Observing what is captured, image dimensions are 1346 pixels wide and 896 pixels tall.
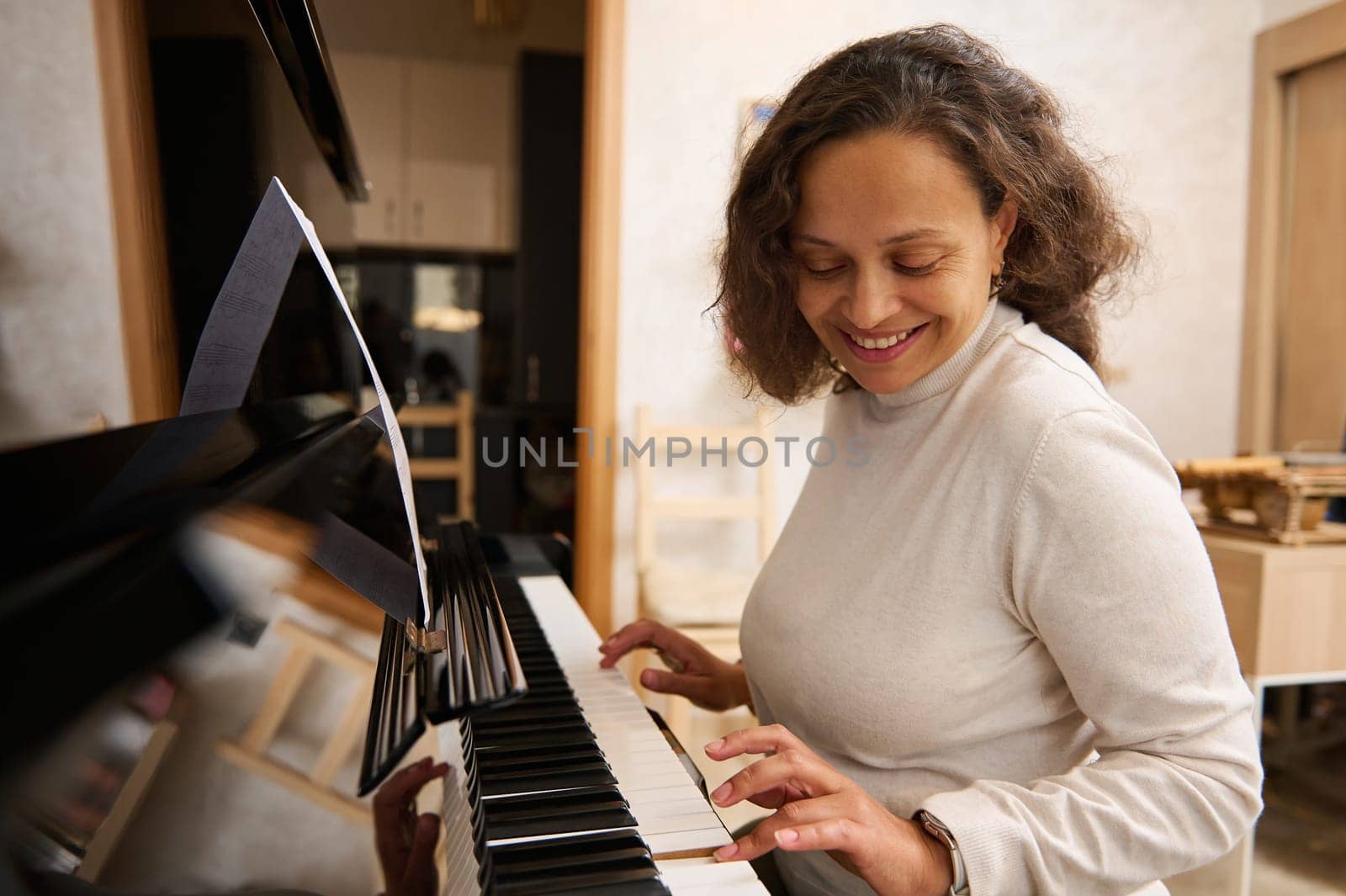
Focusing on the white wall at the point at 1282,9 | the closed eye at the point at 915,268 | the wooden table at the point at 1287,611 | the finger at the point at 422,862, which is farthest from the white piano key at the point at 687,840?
the white wall at the point at 1282,9

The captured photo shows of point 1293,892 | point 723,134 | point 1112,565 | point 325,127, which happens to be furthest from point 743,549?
point 1112,565

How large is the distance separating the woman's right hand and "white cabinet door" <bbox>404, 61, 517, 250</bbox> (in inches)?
158

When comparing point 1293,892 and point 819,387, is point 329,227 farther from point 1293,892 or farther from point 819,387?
point 1293,892

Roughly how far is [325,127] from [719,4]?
6.55 ft

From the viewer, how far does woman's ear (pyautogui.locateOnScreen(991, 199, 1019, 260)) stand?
829 millimetres

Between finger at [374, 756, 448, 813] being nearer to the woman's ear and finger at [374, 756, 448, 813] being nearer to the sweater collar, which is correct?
the sweater collar

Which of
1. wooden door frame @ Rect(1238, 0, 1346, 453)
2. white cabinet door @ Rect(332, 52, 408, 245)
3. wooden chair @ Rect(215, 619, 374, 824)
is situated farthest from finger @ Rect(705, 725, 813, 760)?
white cabinet door @ Rect(332, 52, 408, 245)

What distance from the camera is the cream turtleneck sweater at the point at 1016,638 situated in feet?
2.21

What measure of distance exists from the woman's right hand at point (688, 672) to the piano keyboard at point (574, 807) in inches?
6.7

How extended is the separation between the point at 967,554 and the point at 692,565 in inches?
83.5

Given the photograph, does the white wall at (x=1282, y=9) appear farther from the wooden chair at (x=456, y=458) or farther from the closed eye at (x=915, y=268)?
the wooden chair at (x=456, y=458)

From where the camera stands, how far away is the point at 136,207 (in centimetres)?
55

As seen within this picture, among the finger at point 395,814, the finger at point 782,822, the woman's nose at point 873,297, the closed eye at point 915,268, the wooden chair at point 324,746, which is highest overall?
the closed eye at point 915,268

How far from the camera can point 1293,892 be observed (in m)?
1.97
